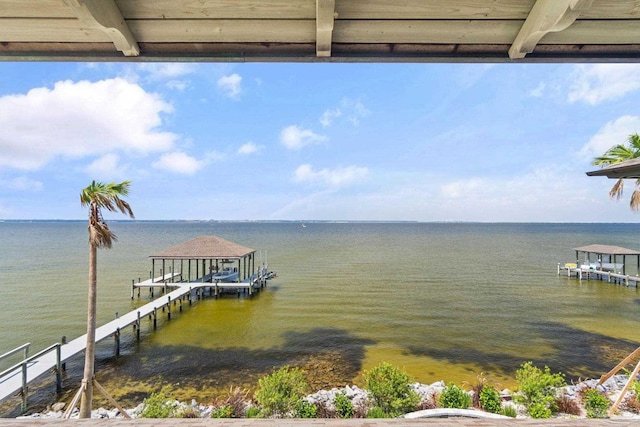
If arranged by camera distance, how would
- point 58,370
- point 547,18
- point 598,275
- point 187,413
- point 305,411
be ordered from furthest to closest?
point 598,275, point 58,370, point 187,413, point 305,411, point 547,18

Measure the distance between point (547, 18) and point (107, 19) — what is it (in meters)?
3.28

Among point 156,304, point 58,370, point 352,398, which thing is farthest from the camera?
point 156,304

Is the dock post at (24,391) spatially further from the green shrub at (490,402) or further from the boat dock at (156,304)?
the green shrub at (490,402)

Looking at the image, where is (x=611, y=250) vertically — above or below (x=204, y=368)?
above

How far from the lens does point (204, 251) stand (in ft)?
83.0

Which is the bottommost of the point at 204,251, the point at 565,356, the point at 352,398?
the point at 565,356

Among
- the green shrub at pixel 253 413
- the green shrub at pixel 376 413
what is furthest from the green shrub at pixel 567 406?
the green shrub at pixel 253 413

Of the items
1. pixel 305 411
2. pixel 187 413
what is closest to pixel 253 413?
pixel 305 411

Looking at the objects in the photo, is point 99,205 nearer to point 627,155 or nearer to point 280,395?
point 280,395

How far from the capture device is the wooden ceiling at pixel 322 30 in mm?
2418

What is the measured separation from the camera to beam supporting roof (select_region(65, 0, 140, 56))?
224cm

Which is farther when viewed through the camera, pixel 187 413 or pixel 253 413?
pixel 187 413

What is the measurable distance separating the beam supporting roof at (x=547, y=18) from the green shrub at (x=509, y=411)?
28.1 feet

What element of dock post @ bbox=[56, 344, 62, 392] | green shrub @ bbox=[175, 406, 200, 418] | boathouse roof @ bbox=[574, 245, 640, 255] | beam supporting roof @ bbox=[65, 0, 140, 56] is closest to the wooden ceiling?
beam supporting roof @ bbox=[65, 0, 140, 56]
